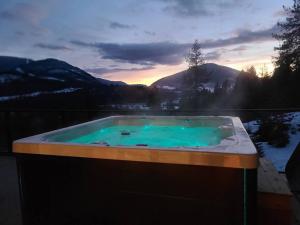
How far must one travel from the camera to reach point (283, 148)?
359cm

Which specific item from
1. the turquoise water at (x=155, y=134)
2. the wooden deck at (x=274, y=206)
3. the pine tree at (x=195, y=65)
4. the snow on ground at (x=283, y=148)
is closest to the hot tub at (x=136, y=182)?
the wooden deck at (x=274, y=206)

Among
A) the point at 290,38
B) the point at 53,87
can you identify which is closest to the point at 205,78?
the point at 290,38

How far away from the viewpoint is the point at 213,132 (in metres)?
2.73

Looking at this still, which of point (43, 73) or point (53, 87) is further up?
point (43, 73)

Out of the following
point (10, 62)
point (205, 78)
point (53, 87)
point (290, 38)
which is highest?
point (290, 38)

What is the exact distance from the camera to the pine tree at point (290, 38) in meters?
7.05

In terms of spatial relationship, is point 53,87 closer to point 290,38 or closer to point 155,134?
point 155,134

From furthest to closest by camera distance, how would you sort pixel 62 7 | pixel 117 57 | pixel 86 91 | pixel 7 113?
pixel 117 57 → pixel 86 91 → pixel 62 7 → pixel 7 113

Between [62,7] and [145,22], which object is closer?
[62,7]

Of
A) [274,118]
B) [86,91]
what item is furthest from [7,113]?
[274,118]

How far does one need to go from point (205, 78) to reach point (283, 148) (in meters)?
7.09

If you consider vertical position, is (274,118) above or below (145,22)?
below

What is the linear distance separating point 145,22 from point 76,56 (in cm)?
263

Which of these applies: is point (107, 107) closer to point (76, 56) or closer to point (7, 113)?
Result: point (7, 113)
